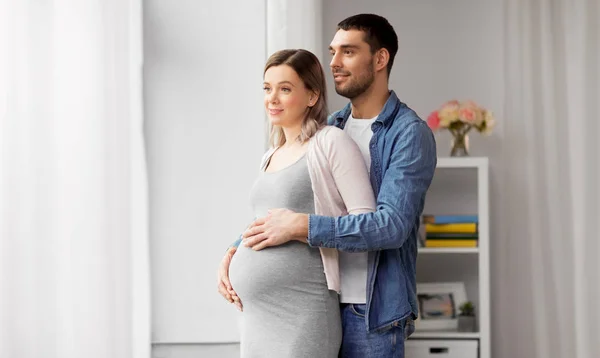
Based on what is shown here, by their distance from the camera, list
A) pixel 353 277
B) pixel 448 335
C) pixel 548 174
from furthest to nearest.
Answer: pixel 548 174
pixel 448 335
pixel 353 277

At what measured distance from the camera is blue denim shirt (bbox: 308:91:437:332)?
1582 mm

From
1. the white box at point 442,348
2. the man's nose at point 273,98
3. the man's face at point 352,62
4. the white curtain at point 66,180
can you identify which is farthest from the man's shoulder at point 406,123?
the white box at point 442,348

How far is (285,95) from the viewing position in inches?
67.4

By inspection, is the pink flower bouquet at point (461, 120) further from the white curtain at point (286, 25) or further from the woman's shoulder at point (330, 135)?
the woman's shoulder at point (330, 135)

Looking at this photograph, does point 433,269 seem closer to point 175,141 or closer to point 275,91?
point 175,141

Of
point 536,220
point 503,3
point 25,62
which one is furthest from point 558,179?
point 25,62

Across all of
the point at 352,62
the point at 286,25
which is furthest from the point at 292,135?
the point at 286,25

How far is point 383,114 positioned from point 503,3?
8.21ft

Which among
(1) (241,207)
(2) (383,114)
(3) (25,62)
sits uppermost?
(3) (25,62)

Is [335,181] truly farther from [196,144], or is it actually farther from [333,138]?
[196,144]

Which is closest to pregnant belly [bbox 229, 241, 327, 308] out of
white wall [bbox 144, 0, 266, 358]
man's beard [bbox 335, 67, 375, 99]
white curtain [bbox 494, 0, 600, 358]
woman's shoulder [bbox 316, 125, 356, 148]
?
woman's shoulder [bbox 316, 125, 356, 148]

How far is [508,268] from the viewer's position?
3916 mm

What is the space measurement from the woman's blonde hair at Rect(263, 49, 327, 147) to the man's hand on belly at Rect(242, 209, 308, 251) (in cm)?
18

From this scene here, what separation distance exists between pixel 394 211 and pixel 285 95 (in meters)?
0.33
